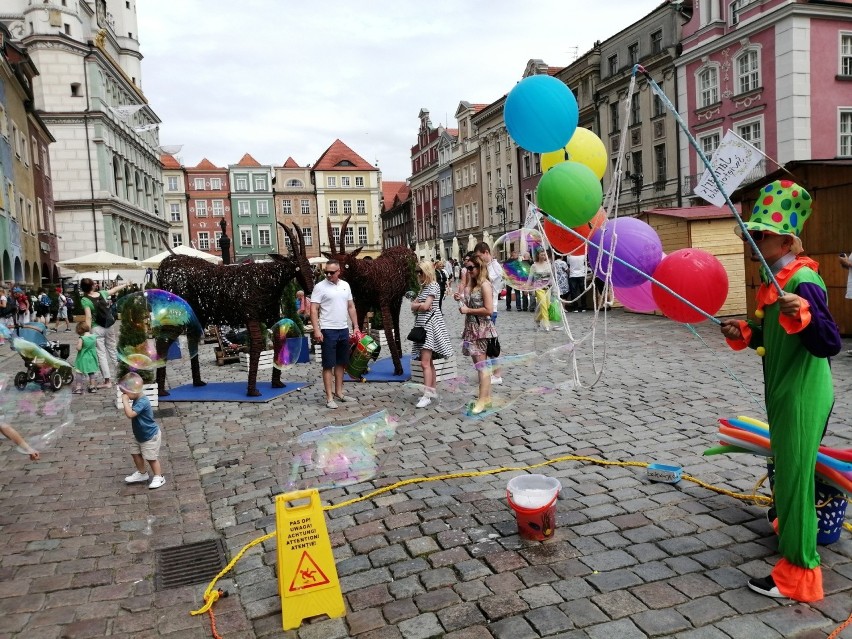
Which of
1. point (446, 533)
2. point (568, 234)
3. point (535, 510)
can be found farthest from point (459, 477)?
point (568, 234)

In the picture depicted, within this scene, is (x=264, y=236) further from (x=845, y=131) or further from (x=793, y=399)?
(x=793, y=399)

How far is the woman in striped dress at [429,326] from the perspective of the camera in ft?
27.8

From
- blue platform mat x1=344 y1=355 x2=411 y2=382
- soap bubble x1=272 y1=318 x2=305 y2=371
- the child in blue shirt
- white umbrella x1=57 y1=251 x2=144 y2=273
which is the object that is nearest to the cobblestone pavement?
the child in blue shirt

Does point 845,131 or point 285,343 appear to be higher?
point 845,131

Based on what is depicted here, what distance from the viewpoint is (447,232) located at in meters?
64.4

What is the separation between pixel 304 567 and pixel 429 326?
5.29 meters

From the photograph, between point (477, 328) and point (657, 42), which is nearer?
point (477, 328)

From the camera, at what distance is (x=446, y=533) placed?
439cm

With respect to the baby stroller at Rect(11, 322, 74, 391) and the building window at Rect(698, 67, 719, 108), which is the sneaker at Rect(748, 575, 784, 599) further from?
the building window at Rect(698, 67, 719, 108)

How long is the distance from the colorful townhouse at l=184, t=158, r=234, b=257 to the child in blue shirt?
81.2 metres

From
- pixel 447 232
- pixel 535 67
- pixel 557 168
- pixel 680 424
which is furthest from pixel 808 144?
pixel 447 232

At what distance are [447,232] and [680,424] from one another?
192ft

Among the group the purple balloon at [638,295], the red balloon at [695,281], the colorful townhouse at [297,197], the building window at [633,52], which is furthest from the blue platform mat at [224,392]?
the colorful townhouse at [297,197]

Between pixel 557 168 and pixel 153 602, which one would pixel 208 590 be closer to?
pixel 153 602
